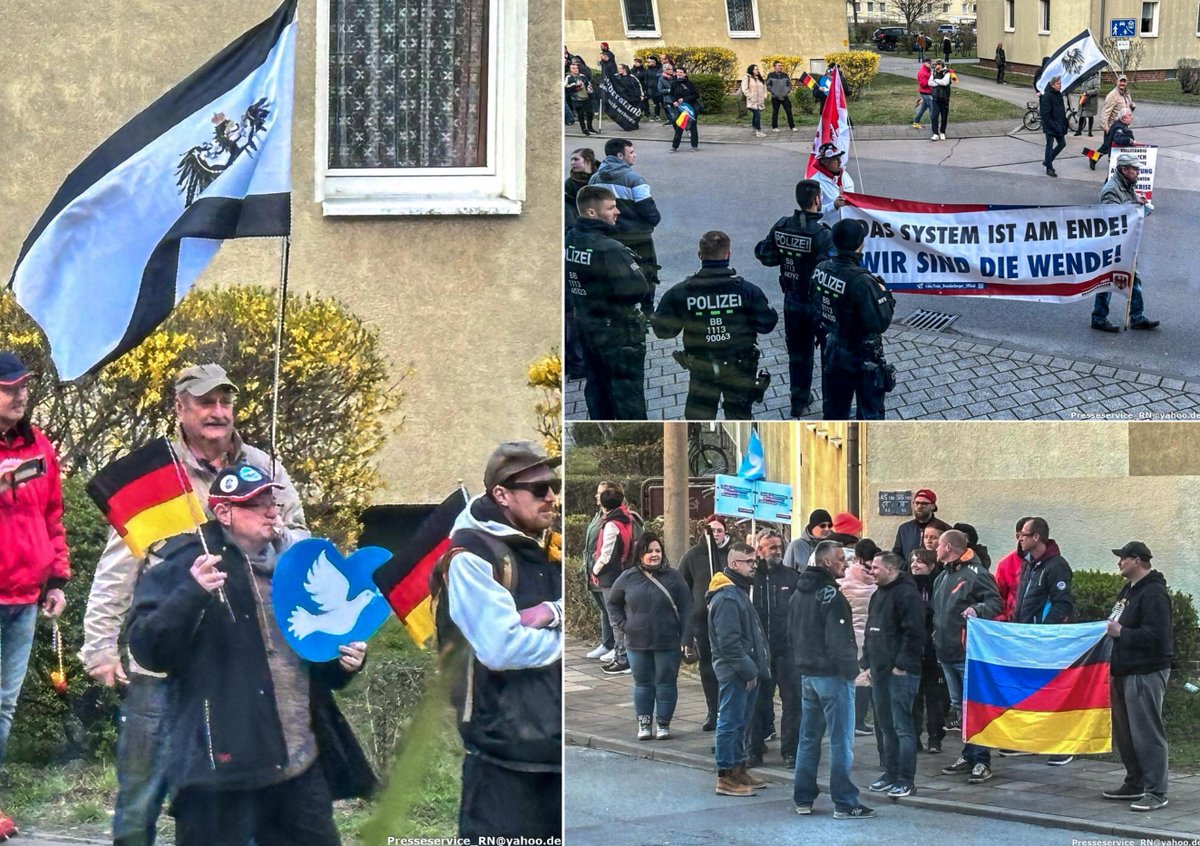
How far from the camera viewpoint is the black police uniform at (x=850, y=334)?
7.38 metres

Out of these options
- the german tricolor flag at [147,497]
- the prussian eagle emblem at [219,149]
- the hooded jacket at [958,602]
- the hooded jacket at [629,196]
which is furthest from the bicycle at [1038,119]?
the german tricolor flag at [147,497]

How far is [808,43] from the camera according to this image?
7375 millimetres

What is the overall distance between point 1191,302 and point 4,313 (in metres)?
4.92

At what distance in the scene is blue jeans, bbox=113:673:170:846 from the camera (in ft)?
25.1

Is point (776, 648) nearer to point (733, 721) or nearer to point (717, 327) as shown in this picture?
point (733, 721)

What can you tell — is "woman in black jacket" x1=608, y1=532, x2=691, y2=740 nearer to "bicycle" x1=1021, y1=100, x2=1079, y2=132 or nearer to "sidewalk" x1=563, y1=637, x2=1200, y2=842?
"sidewalk" x1=563, y1=637, x2=1200, y2=842

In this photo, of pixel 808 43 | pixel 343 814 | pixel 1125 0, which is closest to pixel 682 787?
pixel 343 814

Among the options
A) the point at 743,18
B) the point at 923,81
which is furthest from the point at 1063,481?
the point at 743,18

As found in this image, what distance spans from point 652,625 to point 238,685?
1.74 meters

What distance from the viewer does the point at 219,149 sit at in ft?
23.4

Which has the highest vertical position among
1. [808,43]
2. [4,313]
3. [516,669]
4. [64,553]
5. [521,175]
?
[808,43]

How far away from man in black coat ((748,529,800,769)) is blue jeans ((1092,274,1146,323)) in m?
1.59

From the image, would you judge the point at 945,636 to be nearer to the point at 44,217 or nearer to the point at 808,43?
the point at 808,43

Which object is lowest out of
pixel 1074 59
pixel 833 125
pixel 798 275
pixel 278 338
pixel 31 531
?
pixel 31 531
